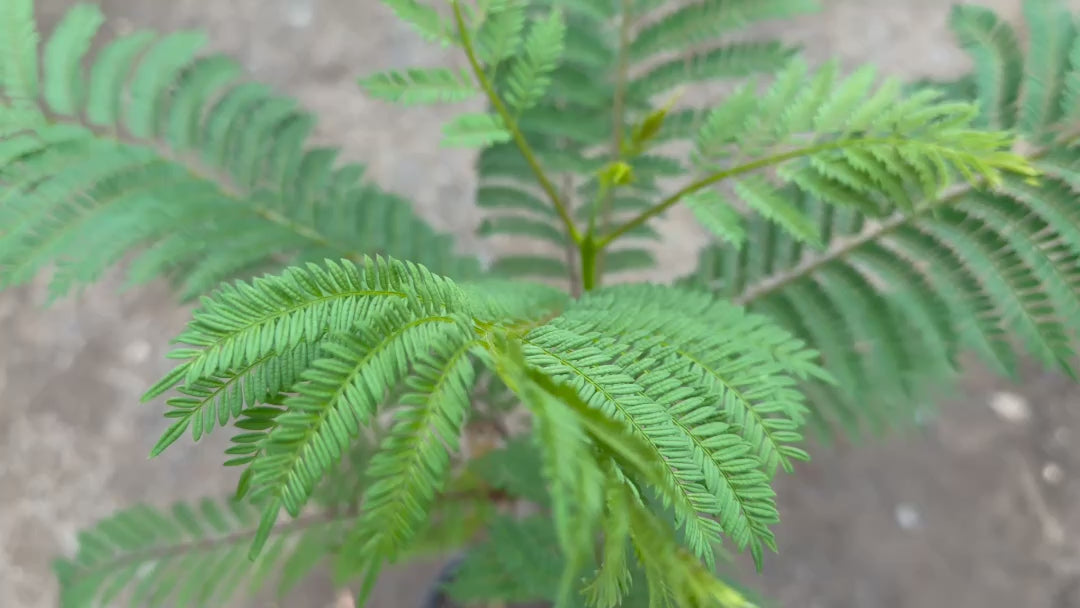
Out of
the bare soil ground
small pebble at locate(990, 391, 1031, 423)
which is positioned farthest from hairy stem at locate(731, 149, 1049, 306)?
small pebble at locate(990, 391, 1031, 423)

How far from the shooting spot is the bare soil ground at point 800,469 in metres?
1.84

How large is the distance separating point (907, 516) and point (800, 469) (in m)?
0.29

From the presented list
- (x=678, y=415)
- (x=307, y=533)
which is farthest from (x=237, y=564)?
(x=678, y=415)

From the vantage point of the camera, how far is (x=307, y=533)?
1.27m

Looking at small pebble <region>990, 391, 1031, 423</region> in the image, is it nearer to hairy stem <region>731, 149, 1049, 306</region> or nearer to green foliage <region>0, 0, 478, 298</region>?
hairy stem <region>731, 149, 1049, 306</region>

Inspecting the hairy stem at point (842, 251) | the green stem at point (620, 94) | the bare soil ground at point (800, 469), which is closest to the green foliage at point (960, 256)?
the hairy stem at point (842, 251)

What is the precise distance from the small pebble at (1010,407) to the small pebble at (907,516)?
369 millimetres

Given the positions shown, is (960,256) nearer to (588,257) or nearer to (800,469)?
(588,257)

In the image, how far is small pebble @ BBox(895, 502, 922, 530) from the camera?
1891 millimetres

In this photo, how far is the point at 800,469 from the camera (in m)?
1.97

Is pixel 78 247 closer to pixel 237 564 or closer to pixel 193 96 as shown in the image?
pixel 193 96

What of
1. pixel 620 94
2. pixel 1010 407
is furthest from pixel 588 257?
pixel 1010 407

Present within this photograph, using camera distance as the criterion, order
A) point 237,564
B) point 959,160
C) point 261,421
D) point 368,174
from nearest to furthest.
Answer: point 261,421 → point 959,160 → point 237,564 → point 368,174

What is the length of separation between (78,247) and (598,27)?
34.7 inches
